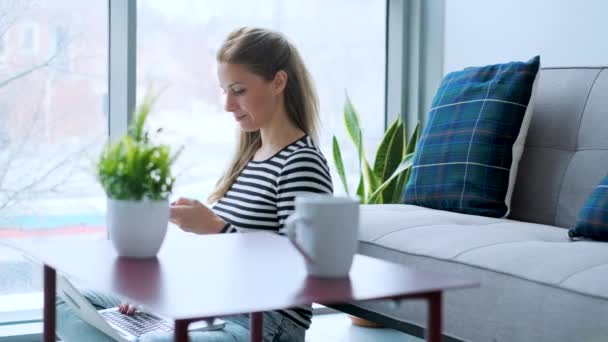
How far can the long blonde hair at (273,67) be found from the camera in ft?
6.72

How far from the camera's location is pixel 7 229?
123 inches

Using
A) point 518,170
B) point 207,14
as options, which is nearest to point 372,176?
point 518,170

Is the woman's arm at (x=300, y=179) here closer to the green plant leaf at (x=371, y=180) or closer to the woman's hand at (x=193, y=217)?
the woman's hand at (x=193, y=217)

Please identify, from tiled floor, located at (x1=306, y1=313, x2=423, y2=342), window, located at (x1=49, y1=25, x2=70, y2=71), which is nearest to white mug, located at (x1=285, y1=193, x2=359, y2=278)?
tiled floor, located at (x1=306, y1=313, x2=423, y2=342)

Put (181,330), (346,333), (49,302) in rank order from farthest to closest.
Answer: (346,333) → (49,302) → (181,330)

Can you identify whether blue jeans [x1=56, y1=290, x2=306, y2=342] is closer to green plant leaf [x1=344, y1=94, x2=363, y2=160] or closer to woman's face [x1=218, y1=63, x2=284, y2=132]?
woman's face [x1=218, y1=63, x2=284, y2=132]

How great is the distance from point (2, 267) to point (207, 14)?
1282 mm

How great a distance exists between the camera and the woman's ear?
2.07 m

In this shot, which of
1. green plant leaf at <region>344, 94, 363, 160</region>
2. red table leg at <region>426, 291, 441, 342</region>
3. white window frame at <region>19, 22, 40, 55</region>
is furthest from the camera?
green plant leaf at <region>344, 94, 363, 160</region>

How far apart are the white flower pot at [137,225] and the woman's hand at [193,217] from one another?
1.26ft

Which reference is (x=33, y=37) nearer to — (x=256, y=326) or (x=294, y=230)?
(x=256, y=326)

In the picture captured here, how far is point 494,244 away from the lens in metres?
2.01

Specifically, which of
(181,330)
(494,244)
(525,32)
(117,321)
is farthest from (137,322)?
(525,32)

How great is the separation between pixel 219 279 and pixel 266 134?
1002 mm
